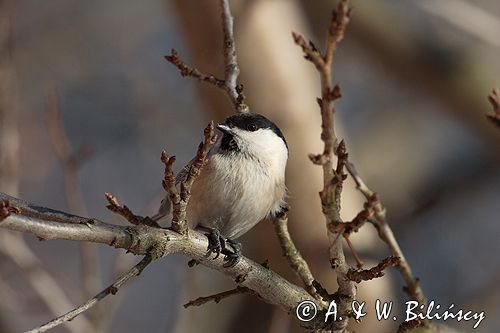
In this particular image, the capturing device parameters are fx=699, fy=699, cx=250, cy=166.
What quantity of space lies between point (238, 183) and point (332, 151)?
2.04ft

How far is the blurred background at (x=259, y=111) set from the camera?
253cm

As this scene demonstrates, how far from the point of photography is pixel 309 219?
8.25ft

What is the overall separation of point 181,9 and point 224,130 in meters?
0.96

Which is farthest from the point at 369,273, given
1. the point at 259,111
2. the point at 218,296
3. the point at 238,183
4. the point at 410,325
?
the point at 259,111

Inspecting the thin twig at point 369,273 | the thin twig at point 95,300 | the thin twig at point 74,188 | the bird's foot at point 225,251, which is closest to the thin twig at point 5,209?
the thin twig at point 95,300

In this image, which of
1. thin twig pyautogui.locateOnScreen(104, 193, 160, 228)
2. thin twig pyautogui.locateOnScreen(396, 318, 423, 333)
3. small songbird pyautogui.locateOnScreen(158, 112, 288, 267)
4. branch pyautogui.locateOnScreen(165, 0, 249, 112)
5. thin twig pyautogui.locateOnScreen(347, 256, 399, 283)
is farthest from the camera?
small songbird pyautogui.locateOnScreen(158, 112, 288, 267)

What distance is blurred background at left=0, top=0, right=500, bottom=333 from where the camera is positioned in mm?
2527

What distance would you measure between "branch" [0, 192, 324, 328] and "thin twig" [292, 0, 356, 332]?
0.11 meters

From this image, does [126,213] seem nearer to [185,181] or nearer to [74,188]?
[185,181]

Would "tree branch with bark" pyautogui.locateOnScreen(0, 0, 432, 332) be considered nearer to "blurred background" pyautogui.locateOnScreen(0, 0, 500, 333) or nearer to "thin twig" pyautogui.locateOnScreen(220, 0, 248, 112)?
"thin twig" pyautogui.locateOnScreen(220, 0, 248, 112)

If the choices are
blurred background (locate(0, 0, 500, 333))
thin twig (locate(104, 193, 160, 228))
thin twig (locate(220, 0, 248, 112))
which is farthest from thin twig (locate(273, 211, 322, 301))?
blurred background (locate(0, 0, 500, 333))

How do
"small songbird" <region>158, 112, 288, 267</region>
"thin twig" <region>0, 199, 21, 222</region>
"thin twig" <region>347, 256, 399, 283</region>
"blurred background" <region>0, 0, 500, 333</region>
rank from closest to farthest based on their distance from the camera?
"thin twig" <region>0, 199, 21, 222</region> < "thin twig" <region>347, 256, 399, 283</region> < "small songbird" <region>158, 112, 288, 267</region> < "blurred background" <region>0, 0, 500, 333</region>

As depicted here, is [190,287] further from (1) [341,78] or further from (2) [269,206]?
(1) [341,78]

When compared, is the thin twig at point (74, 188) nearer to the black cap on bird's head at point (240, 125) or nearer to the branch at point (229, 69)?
the black cap on bird's head at point (240, 125)
